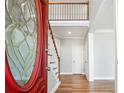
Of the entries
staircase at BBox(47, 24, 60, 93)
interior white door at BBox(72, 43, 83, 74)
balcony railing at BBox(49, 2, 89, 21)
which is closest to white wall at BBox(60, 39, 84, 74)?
interior white door at BBox(72, 43, 83, 74)

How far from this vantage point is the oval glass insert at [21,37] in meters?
1.42

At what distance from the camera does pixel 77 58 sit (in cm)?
1206

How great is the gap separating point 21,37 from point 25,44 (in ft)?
0.44

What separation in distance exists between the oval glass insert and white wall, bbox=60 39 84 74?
983 cm

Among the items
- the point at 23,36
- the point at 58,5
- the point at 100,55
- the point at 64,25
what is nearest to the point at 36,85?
the point at 23,36

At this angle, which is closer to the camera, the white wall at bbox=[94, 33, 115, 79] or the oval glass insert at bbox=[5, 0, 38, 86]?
the oval glass insert at bbox=[5, 0, 38, 86]

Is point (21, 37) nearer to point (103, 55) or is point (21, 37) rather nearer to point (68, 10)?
point (68, 10)

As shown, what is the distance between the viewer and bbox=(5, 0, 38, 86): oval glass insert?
1.42m

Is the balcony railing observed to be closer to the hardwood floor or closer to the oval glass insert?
the hardwood floor

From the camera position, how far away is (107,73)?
32.5 feet

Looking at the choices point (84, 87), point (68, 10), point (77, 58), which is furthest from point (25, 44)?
point (77, 58)

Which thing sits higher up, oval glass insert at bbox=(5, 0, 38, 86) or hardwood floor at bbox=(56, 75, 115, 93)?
oval glass insert at bbox=(5, 0, 38, 86)

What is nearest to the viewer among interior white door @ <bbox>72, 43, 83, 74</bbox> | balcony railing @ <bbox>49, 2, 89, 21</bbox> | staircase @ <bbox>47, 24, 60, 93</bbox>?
staircase @ <bbox>47, 24, 60, 93</bbox>

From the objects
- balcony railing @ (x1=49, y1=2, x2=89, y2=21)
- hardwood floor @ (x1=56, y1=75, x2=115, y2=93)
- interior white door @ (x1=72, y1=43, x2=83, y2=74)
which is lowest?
hardwood floor @ (x1=56, y1=75, x2=115, y2=93)
